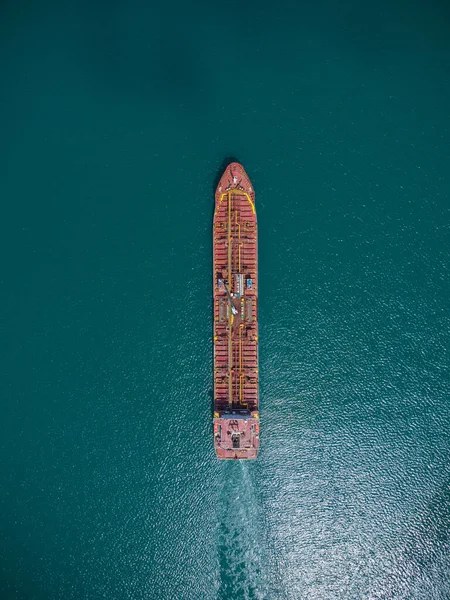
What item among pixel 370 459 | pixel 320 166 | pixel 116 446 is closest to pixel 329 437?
pixel 370 459

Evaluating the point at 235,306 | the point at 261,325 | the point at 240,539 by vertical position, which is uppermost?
the point at 235,306

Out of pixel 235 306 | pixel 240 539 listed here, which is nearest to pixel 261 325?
pixel 235 306

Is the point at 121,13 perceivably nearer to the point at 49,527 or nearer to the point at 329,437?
the point at 329,437

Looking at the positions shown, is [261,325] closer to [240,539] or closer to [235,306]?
[235,306]

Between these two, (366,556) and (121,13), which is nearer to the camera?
(366,556)

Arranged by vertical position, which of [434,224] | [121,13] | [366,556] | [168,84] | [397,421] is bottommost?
[366,556]

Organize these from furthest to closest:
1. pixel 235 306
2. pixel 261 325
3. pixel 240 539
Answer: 1. pixel 261 325
2. pixel 240 539
3. pixel 235 306

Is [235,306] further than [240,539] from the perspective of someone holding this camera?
No

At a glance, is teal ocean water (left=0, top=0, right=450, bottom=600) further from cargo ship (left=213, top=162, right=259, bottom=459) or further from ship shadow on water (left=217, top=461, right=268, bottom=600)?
cargo ship (left=213, top=162, right=259, bottom=459)
